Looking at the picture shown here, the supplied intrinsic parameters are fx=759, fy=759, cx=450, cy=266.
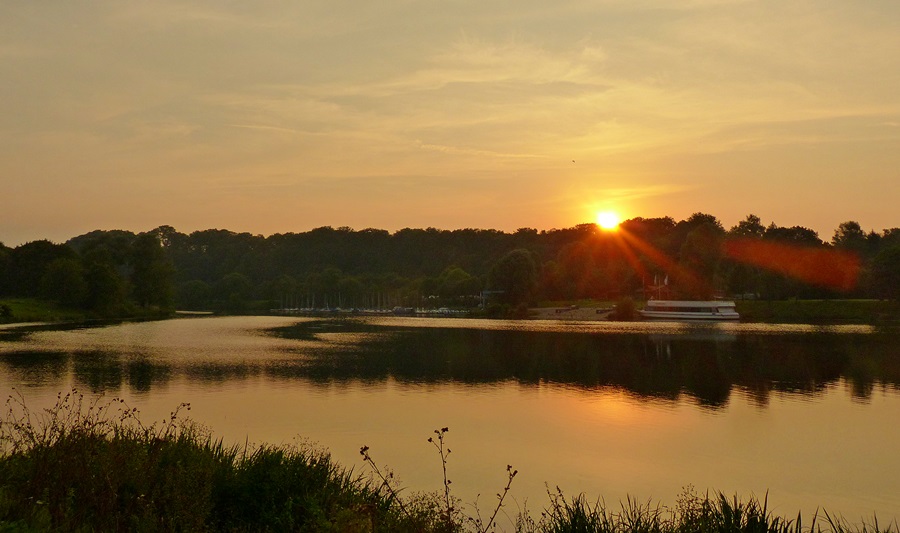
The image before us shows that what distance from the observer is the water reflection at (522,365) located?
44.6m

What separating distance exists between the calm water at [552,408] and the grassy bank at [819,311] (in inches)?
2788

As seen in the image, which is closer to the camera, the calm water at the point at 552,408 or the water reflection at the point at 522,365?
the calm water at the point at 552,408

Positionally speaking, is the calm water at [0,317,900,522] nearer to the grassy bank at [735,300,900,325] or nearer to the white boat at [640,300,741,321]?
the grassy bank at [735,300,900,325]

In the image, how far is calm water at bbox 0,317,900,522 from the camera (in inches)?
927

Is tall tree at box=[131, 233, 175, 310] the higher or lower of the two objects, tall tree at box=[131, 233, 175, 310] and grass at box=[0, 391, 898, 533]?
the higher

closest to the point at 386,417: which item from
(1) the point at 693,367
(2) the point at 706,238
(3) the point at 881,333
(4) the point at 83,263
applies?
(1) the point at 693,367

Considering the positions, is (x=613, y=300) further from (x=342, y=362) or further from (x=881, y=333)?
(x=342, y=362)

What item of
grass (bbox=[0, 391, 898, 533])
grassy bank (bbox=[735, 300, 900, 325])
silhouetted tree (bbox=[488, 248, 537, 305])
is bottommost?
grassy bank (bbox=[735, 300, 900, 325])

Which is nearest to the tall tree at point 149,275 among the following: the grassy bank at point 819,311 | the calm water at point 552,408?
the calm water at point 552,408

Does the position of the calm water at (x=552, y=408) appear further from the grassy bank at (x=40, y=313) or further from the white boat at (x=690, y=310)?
the white boat at (x=690, y=310)

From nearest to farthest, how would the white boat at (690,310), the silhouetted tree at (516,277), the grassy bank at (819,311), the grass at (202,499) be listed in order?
the grass at (202,499) < the grassy bank at (819,311) < the white boat at (690,310) < the silhouetted tree at (516,277)

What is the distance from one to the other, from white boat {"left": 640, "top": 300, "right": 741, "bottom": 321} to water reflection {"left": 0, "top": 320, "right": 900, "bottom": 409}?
65076 mm

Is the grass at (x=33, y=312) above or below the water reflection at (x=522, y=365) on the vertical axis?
above

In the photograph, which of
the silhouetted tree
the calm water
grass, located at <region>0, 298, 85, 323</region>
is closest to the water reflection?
the calm water
